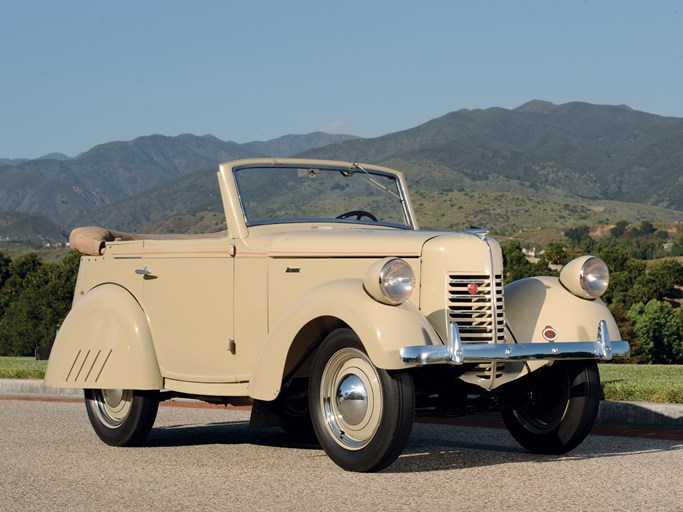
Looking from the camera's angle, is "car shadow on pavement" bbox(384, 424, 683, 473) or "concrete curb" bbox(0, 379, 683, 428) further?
"concrete curb" bbox(0, 379, 683, 428)

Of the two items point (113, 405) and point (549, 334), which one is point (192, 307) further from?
point (549, 334)

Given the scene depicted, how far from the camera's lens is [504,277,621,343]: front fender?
24.5ft

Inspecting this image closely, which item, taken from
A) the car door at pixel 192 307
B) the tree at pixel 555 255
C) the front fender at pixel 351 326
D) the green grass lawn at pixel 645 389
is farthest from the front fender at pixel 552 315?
the tree at pixel 555 255

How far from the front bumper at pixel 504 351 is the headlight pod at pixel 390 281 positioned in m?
0.36

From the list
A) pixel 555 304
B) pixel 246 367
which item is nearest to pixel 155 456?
pixel 246 367

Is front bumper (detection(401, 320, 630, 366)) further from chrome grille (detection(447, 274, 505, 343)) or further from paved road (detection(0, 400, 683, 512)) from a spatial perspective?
paved road (detection(0, 400, 683, 512))

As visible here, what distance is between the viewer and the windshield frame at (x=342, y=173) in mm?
8316

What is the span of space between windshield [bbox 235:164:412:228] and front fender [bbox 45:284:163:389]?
1288mm

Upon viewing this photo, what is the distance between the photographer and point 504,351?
261 inches

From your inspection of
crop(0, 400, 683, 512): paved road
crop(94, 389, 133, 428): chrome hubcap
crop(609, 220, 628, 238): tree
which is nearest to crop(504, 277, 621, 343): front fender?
crop(0, 400, 683, 512): paved road

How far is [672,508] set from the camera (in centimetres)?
572

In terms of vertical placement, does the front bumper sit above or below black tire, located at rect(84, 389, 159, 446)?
above

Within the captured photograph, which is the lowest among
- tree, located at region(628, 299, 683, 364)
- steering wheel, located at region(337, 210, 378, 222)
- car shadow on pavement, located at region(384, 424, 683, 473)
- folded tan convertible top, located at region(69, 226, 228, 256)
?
tree, located at region(628, 299, 683, 364)

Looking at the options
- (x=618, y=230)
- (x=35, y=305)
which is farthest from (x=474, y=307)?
(x=618, y=230)
